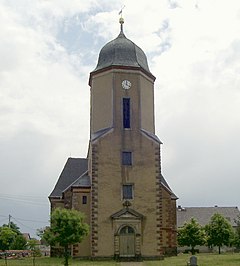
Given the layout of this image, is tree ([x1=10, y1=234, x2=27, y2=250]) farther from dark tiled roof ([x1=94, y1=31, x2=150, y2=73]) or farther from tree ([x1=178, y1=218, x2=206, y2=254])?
dark tiled roof ([x1=94, y1=31, x2=150, y2=73])

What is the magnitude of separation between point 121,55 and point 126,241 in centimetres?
1596

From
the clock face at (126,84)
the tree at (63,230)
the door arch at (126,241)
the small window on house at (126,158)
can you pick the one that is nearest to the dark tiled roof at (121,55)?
the clock face at (126,84)

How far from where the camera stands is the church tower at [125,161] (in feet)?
137

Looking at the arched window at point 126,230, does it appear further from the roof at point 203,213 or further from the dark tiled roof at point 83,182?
the roof at point 203,213

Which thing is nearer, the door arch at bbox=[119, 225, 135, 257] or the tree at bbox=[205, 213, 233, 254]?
the door arch at bbox=[119, 225, 135, 257]

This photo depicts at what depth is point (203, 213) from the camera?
95.1 meters

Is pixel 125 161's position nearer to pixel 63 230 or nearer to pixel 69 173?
pixel 63 230

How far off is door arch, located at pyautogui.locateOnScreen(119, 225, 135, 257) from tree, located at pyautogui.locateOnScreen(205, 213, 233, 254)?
1076 inches

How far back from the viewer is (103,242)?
1631 inches

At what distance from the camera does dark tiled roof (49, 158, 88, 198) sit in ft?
178

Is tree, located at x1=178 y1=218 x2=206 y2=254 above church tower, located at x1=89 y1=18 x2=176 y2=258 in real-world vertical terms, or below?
below

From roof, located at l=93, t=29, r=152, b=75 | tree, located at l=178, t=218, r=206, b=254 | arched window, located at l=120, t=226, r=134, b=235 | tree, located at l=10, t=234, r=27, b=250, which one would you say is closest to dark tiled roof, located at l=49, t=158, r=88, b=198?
arched window, located at l=120, t=226, r=134, b=235

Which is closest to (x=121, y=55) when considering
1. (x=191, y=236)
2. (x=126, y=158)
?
(x=126, y=158)

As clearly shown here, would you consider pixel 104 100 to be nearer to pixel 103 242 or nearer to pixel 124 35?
pixel 124 35
